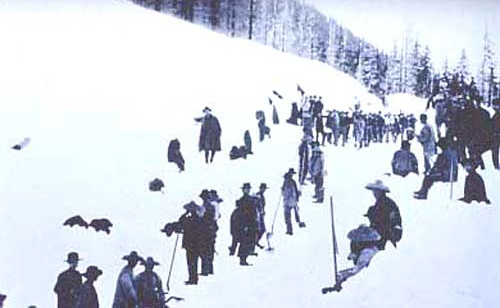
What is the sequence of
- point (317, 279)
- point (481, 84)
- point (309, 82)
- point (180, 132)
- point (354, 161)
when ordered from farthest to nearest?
point (309, 82), point (180, 132), point (354, 161), point (481, 84), point (317, 279)

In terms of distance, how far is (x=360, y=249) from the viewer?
4645 millimetres

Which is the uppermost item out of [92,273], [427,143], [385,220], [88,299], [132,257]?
[427,143]

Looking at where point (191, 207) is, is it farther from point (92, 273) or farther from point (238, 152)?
point (238, 152)

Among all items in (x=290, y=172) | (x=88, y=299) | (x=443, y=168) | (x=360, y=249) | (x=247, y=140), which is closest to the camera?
(x=360, y=249)

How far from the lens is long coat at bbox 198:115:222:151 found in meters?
6.00

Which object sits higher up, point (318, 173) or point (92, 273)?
point (318, 173)

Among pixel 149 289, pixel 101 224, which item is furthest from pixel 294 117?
pixel 149 289

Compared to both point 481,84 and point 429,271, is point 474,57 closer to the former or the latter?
point 481,84

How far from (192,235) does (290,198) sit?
732mm

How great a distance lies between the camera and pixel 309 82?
21.4ft

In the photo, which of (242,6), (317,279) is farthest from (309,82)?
(317,279)

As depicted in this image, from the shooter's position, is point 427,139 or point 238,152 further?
point 238,152

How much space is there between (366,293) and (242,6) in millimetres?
3642

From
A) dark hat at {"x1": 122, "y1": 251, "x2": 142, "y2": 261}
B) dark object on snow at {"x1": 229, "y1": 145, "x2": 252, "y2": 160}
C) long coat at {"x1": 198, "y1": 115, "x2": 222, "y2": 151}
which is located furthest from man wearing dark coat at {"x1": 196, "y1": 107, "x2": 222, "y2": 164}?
dark hat at {"x1": 122, "y1": 251, "x2": 142, "y2": 261}
